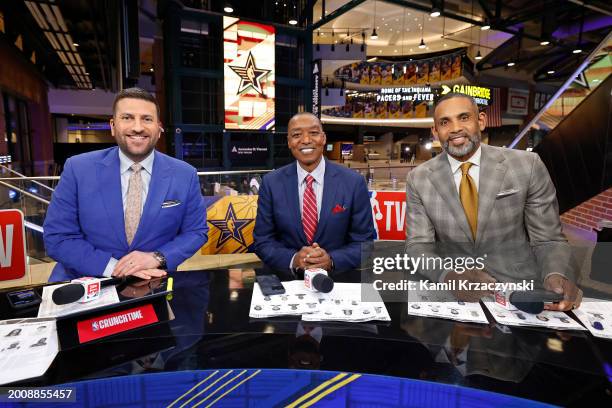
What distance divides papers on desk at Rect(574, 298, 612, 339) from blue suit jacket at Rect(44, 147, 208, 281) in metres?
1.75

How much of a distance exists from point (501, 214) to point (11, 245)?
3780 mm

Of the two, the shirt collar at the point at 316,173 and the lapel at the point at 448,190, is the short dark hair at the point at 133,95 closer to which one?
the shirt collar at the point at 316,173

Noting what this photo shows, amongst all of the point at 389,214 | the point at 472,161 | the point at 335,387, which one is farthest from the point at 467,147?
the point at 389,214

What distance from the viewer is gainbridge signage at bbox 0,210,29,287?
3166 millimetres

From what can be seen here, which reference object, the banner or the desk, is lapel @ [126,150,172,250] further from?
the banner

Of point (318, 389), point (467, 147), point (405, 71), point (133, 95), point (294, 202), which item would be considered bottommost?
point (318, 389)

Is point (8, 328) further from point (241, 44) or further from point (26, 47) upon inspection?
point (26, 47)

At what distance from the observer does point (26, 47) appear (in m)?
11.8

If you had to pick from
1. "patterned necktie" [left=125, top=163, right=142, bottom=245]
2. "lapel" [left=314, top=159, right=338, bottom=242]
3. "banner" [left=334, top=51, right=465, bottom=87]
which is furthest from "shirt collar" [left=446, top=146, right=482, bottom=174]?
"banner" [left=334, top=51, right=465, bottom=87]

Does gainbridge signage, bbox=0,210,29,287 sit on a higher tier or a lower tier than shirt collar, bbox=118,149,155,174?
lower

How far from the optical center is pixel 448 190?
1862 millimetres

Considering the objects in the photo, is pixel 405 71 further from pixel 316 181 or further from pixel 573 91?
pixel 316 181

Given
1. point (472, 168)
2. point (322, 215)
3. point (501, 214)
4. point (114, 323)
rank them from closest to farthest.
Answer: point (114, 323), point (501, 214), point (472, 168), point (322, 215)

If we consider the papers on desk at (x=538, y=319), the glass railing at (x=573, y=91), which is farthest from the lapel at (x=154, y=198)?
the glass railing at (x=573, y=91)
